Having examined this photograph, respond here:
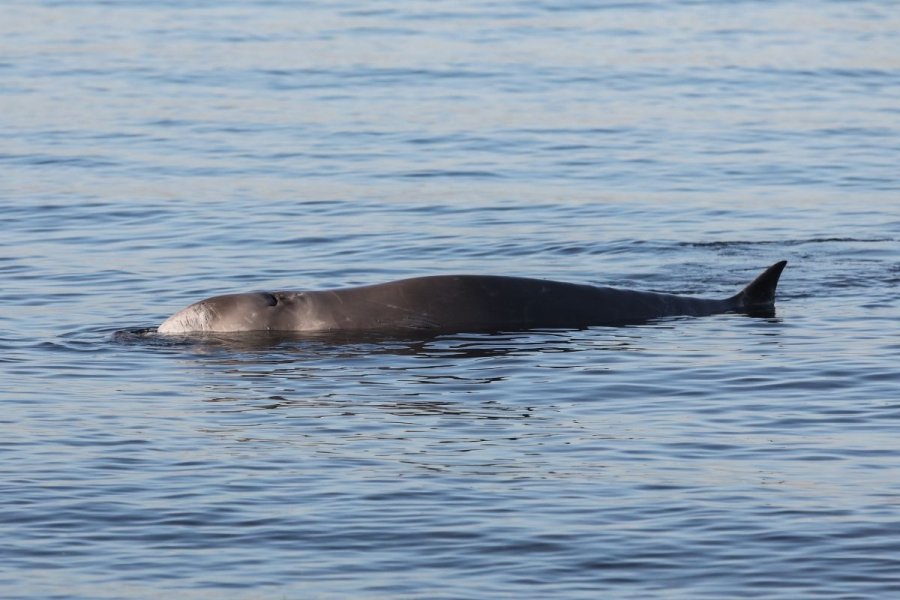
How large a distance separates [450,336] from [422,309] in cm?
55

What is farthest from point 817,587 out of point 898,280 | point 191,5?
point 191,5

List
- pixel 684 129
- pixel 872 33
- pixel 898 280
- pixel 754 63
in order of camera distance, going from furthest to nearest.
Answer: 1. pixel 872 33
2. pixel 754 63
3. pixel 684 129
4. pixel 898 280

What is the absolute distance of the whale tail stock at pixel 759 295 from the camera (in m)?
20.1

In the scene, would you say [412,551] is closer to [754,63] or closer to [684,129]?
[684,129]

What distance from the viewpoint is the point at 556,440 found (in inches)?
588

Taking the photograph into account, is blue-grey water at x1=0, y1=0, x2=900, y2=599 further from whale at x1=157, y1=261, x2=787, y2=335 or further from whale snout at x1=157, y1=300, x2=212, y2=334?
whale at x1=157, y1=261, x2=787, y2=335

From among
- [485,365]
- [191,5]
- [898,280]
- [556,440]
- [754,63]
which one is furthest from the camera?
[191,5]

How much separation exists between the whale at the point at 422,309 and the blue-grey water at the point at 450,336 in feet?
1.50

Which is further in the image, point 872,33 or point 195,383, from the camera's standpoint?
point 872,33

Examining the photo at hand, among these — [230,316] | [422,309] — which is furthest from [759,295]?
[230,316]

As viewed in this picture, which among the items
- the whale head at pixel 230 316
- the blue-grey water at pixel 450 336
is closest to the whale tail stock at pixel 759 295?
the blue-grey water at pixel 450 336

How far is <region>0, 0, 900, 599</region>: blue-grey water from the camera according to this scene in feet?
40.8

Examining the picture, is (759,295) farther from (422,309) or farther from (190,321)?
(190,321)

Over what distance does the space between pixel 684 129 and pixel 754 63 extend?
25.2 feet
